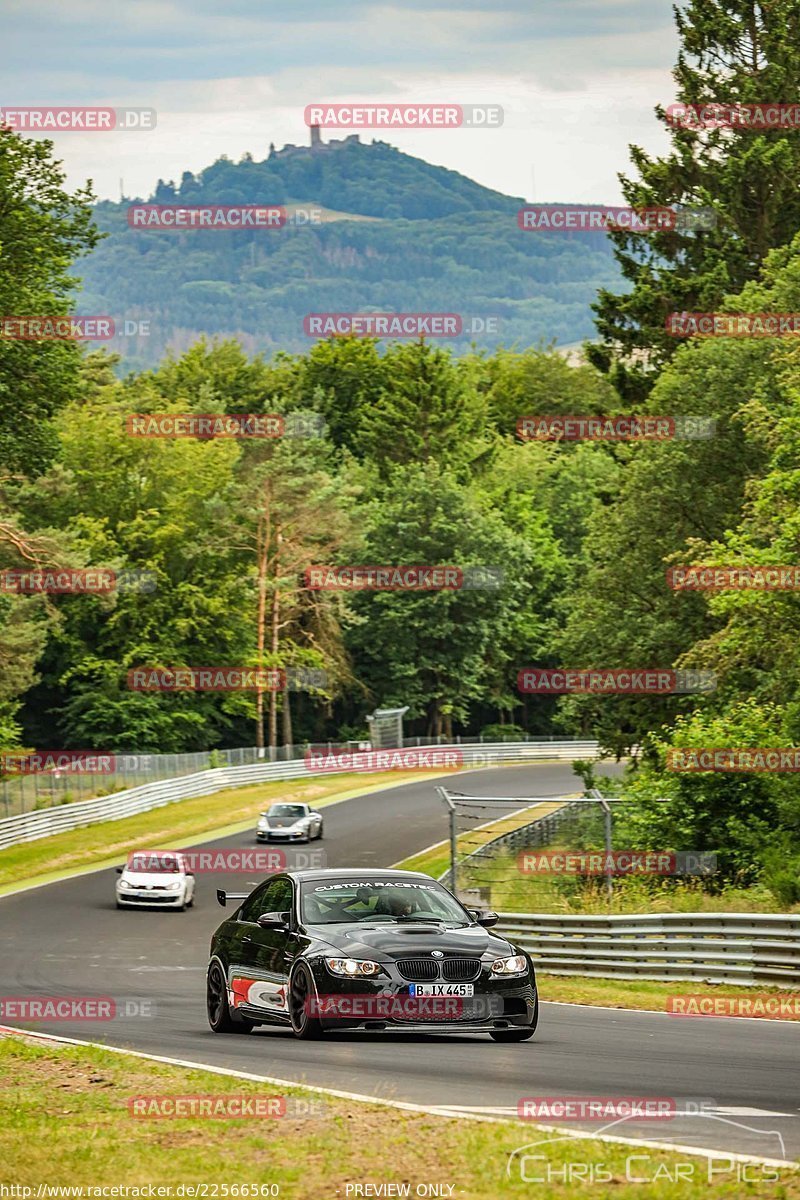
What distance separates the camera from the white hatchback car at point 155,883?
39.0m

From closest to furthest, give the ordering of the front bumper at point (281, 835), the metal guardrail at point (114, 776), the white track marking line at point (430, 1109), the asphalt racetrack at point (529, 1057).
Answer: the white track marking line at point (430, 1109)
the asphalt racetrack at point (529, 1057)
the front bumper at point (281, 835)
the metal guardrail at point (114, 776)

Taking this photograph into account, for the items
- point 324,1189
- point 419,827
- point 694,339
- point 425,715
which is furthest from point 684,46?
point 324,1189

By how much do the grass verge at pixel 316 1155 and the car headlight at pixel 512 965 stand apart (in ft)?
9.80

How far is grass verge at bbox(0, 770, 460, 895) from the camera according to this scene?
160 feet

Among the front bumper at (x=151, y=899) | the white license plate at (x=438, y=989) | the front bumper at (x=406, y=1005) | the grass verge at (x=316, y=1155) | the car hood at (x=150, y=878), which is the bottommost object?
the front bumper at (x=151, y=899)

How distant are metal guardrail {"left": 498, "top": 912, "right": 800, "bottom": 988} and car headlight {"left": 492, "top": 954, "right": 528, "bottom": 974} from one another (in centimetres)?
548

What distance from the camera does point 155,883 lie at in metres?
39.1

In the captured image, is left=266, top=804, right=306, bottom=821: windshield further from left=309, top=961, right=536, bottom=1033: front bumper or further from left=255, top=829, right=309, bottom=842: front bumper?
left=309, top=961, right=536, bottom=1033: front bumper

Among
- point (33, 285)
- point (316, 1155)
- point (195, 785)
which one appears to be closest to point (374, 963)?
point (316, 1155)

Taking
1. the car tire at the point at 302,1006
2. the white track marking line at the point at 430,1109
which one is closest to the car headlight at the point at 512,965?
the car tire at the point at 302,1006

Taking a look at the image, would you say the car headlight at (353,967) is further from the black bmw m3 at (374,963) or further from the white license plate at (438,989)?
the white license plate at (438,989)

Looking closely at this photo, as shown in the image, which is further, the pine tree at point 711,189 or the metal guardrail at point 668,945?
the pine tree at point 711,189

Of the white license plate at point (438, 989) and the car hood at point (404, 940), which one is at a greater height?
the car hood at point (404, 940)

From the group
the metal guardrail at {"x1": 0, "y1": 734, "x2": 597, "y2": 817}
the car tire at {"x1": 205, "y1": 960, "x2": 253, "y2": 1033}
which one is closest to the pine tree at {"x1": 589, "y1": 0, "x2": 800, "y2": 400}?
the metal guardrail at {"x1": 0, "y1": 734, "x2": 597, "y2": 817}
